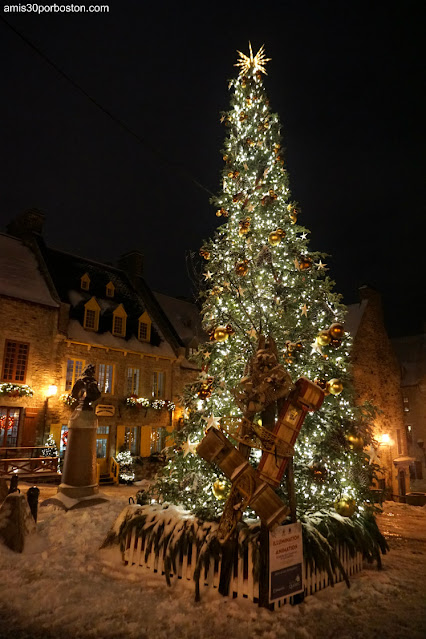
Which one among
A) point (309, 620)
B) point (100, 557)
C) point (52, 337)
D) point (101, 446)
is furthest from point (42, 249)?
point (309, 620)

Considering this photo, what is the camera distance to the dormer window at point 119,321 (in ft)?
73.8

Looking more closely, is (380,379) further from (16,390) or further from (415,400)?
(16,390)

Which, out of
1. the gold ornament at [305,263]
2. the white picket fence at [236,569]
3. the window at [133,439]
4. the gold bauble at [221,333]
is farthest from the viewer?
the window at [133,439]

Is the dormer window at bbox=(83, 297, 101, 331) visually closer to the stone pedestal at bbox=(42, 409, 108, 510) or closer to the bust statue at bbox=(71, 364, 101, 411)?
the bust statue at bbox=(71, 364, 101, 411)

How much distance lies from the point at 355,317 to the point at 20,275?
18.2 m

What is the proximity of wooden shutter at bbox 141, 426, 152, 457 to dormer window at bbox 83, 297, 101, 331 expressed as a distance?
19.5 feet

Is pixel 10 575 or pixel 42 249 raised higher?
pixel 42 249

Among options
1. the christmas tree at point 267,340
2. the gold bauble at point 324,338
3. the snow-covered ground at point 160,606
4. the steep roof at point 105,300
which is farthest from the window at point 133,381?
the gold bauble at point 324,338

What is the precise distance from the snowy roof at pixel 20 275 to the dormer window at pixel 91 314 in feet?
7.27

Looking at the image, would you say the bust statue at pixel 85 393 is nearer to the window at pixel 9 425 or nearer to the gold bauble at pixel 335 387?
the gold bauble at pixel 335 387

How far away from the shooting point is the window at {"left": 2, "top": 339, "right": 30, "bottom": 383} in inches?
680

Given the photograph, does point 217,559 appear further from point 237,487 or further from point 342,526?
point 342,526

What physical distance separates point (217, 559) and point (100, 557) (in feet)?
7.84

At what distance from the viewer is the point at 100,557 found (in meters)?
6.89
